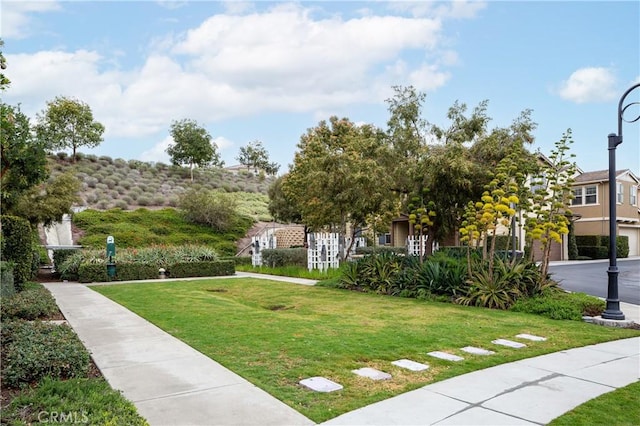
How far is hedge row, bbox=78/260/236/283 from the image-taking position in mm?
15883

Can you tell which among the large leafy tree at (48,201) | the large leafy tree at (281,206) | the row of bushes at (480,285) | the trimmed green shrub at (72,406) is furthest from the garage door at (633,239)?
the trimmed green shrub at (72,406)

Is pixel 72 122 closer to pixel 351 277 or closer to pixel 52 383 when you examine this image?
pixel 351 277

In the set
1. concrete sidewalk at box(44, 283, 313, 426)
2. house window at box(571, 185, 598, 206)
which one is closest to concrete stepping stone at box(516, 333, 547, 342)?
concrete sidewalk at box(44, 283, 313, 426)

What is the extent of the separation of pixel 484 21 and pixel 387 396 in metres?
10.7

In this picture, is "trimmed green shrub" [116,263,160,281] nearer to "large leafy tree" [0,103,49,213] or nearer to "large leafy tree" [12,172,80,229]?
"large leafy tree" [12,172,80,229]

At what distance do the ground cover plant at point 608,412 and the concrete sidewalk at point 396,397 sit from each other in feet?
0.33

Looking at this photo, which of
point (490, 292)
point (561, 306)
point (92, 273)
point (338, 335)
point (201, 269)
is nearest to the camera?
point (338, 335)

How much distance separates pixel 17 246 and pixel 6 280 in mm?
2372

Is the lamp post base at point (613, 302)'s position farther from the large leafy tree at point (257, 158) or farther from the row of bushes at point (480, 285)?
the large leafy tree at point (257, 158)

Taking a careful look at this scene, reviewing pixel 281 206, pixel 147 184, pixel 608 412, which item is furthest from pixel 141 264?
pixel 147 184

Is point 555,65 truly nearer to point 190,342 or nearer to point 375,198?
point 375,198

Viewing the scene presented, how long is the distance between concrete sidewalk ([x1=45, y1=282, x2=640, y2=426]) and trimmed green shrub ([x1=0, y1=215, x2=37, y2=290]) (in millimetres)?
6077

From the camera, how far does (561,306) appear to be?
888 cm

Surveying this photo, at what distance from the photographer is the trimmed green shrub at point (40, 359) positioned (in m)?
4.50
